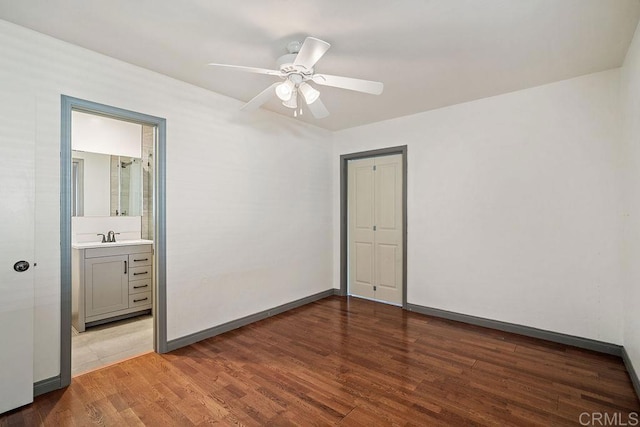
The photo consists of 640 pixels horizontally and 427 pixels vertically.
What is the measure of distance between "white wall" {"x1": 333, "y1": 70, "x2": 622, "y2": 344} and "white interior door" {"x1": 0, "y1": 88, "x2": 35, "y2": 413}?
3772mm

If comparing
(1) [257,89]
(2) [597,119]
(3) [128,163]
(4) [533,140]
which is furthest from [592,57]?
(3) [128,163]

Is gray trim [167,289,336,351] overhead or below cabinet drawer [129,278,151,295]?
below

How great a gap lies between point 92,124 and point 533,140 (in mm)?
5283

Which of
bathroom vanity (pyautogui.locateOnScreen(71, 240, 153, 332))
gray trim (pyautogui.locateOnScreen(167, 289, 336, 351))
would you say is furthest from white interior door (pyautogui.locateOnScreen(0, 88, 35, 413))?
bathroom vanity (pyautogui.locateOnScreen(71, 240, 153, 332))

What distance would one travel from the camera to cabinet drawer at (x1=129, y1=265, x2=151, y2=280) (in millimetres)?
3826

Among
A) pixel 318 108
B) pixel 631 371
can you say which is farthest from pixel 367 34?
pixel 631 371

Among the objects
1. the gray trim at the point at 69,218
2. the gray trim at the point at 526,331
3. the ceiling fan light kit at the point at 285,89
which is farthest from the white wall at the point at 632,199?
the gray trim at the point at 69,218

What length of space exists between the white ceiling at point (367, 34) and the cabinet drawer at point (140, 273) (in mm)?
2429

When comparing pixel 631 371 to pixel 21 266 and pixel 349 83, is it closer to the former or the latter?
pixel 349 83

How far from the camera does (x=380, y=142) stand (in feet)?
14.4

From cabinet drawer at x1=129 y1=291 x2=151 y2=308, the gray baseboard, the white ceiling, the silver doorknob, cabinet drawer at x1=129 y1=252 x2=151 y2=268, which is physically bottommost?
the gray baseboard

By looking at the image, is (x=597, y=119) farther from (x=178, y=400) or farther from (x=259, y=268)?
(x=178, y=400)

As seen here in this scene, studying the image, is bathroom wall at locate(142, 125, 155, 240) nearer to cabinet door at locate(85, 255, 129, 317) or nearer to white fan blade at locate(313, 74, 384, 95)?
cabinet door at locate(85, 255, 129, 317)

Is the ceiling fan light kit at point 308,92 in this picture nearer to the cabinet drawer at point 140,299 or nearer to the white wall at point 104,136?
the white wall at point 104,136
